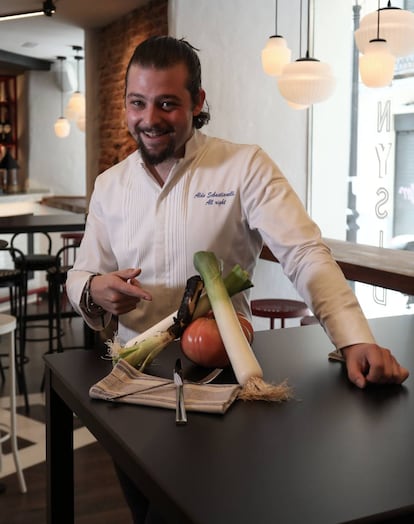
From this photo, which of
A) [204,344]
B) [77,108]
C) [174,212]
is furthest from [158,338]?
[77,108]

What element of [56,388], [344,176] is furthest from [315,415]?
[344,176]

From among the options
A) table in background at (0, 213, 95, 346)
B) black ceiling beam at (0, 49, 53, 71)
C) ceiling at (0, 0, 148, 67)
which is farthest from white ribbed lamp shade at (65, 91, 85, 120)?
table in background at (0, 213, 95, 346)

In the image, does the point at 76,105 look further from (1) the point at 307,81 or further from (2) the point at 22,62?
(1) the point at 307,81

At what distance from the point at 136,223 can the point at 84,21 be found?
5607mm

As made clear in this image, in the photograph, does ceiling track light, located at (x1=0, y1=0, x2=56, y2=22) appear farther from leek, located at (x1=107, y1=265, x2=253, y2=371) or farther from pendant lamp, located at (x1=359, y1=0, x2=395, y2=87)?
leek, located at (x1=107, y1=265, x2=253, y2=371)

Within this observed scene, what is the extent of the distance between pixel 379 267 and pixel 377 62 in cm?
99

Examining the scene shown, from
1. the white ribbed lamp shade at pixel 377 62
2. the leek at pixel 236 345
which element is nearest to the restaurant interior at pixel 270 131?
the white ribbed lamp shade at pixel 377 62

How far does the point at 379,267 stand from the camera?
3070mm

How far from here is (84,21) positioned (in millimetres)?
6828

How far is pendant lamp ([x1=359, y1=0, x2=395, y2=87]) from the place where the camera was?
10.5ft

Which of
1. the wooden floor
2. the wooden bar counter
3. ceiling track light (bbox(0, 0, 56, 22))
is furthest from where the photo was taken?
ceiling track light (bbox(0, 0, 56, 22))

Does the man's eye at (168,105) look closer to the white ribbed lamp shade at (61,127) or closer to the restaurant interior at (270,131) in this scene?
the restaurant interior at (270,131)

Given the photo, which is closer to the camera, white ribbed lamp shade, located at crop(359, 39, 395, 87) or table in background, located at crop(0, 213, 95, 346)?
white ribbed lamp shade, located at crop(359, 39, 395, 87)

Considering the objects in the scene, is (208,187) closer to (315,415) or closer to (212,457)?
(315,415)
